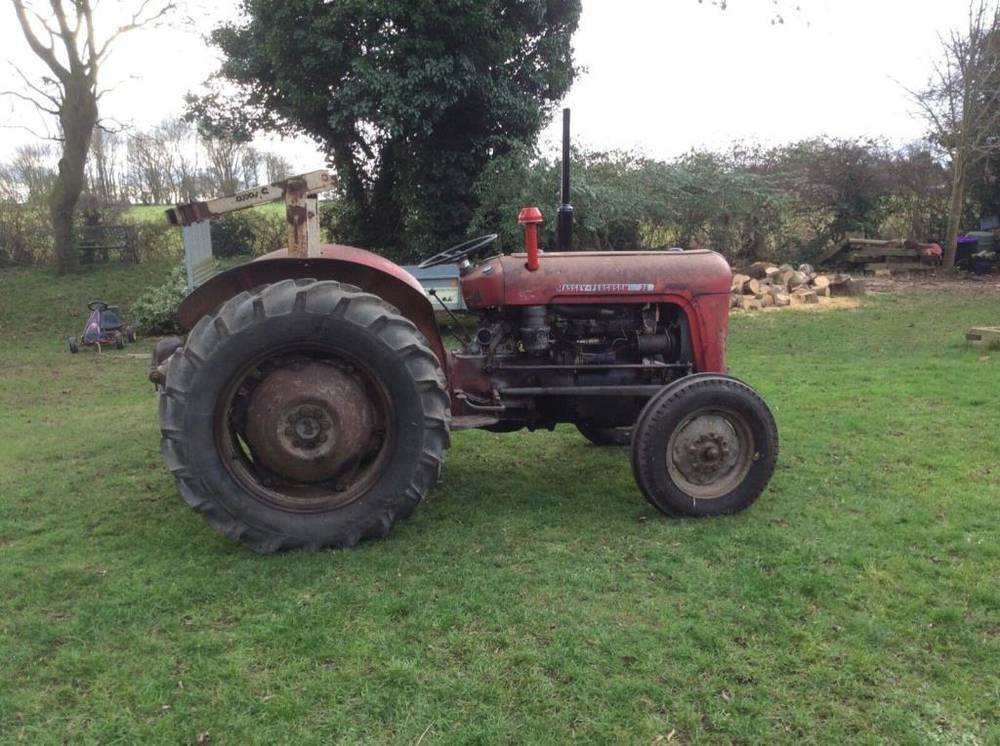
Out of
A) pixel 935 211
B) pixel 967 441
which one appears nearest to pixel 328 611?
pixel 967 441

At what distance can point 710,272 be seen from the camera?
161 inches

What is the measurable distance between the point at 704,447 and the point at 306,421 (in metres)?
1.91

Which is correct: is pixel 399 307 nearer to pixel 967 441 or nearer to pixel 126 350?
pixel 967 441

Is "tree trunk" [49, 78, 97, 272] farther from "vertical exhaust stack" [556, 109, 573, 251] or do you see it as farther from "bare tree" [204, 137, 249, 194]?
"vertical exhaust stack" [556, 109, 573, 251]

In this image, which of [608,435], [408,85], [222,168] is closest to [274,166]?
[222,168]

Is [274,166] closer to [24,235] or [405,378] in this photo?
[24,235]

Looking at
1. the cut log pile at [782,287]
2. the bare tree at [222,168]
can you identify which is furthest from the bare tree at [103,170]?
the cut log pile at [782,287]

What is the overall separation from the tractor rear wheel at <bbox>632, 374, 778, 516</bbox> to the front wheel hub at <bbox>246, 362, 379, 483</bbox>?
1.37m

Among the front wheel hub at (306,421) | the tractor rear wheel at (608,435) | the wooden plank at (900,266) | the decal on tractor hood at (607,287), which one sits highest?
the wooden plank at (900,266)

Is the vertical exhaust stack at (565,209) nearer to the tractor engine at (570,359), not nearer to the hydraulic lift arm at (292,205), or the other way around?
the tractor engine at (570,359)

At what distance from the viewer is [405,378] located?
11.1ft

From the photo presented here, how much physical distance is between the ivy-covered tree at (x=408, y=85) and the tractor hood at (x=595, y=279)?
833 cm

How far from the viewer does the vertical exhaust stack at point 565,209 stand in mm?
4156

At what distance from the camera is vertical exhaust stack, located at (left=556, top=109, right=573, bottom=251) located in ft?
13.6
